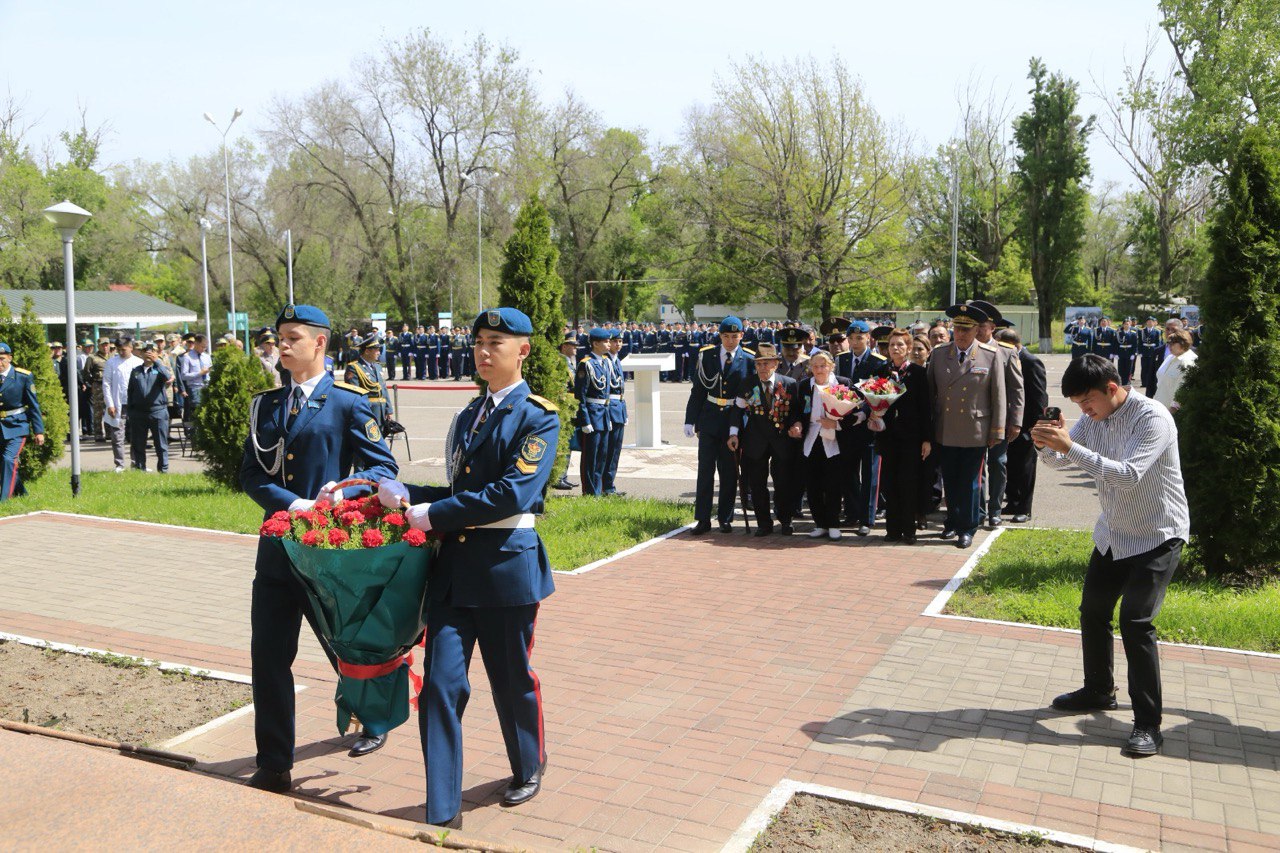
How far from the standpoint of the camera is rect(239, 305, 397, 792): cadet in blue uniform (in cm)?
459

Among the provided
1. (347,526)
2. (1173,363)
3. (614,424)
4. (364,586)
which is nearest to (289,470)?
(347,526)

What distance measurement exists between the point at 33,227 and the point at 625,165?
32356 mm

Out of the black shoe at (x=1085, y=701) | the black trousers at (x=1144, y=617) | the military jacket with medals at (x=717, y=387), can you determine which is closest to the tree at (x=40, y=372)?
the military jacket with medals at (x=717, y=387)

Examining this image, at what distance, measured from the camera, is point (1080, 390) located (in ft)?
17.0

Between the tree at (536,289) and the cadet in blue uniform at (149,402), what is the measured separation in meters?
7.18

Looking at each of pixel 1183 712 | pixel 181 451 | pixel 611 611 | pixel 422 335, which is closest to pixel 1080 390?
pixel 1183 712

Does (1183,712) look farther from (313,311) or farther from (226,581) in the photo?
(226,581)

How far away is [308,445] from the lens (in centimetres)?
482

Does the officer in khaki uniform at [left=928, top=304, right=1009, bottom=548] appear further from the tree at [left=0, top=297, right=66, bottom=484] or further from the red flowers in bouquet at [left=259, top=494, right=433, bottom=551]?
the tree at [left=0, top=297, right=66, bottom=484]

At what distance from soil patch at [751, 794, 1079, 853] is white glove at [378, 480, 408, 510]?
6.32ft

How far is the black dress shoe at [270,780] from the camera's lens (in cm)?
458

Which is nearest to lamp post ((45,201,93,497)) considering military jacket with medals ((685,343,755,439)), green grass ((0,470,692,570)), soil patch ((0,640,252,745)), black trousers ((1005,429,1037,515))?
green grass ((0,470,692,570))

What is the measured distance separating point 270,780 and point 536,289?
6827 millimetres

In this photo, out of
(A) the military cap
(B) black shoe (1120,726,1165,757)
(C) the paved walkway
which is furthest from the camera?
(A) the military cap
